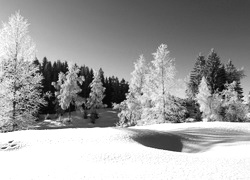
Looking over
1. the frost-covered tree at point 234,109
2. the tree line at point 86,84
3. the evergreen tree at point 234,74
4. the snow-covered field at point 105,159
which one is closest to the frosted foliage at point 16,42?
the snow-covered field at point 105,159

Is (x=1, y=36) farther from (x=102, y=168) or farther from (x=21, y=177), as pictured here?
(x=102, y=168)

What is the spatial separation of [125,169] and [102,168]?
2.01 ft

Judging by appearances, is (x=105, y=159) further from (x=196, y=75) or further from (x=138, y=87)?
(x=196, y=75)

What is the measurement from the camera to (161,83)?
2052 centimetres

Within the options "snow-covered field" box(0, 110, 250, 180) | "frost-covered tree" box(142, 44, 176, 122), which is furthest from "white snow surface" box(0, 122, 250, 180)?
"frost-covered tree" box(142, 44, 176, 122)

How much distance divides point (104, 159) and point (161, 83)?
16.0 metres

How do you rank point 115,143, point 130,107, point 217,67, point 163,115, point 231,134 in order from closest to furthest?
point 115,143 → point 231,134 → point 163,115 → point 130,107 → point 217,67

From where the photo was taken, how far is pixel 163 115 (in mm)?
19781

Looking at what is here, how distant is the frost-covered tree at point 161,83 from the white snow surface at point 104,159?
1063 centimetres

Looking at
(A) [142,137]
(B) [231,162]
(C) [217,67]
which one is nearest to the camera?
(B) [231,162]

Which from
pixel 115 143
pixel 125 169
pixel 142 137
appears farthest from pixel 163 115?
pixel 125 169

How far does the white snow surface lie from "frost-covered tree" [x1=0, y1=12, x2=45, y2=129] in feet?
16.4

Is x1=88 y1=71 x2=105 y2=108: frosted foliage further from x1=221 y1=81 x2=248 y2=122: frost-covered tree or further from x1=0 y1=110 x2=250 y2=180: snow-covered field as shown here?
x1=0 y1=110 x2=250 y2=180: snow-covered field

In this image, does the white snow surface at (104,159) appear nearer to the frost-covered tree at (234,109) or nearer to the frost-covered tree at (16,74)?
the frost-covered tree at (16,74)
